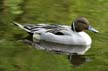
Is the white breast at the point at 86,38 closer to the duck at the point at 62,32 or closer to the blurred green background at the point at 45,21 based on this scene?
the duck at the point at 62,32

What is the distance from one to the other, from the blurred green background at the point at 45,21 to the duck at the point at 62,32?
0.57ft

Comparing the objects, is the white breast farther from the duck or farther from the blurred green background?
the blurred green background

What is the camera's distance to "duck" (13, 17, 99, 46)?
32.1 ft

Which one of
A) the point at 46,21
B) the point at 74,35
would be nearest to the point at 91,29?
the point at 74,35

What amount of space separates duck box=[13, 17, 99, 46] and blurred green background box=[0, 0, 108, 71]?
0.17 m

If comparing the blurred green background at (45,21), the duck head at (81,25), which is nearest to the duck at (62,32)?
the duck head at (81,25)

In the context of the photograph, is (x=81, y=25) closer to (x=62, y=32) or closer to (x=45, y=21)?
(x=62, y=32)

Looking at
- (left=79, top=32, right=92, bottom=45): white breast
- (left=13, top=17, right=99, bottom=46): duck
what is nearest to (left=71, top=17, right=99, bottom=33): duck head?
(left=13, top=17, right=99, bottom=46): duck

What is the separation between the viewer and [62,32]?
983 centimetres

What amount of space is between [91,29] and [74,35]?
0.35 metres

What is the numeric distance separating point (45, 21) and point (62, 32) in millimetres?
974

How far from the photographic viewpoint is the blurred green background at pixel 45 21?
8.39 meters

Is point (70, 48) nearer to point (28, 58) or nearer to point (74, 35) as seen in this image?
point (74, 35)

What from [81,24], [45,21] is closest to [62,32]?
[81,24]
